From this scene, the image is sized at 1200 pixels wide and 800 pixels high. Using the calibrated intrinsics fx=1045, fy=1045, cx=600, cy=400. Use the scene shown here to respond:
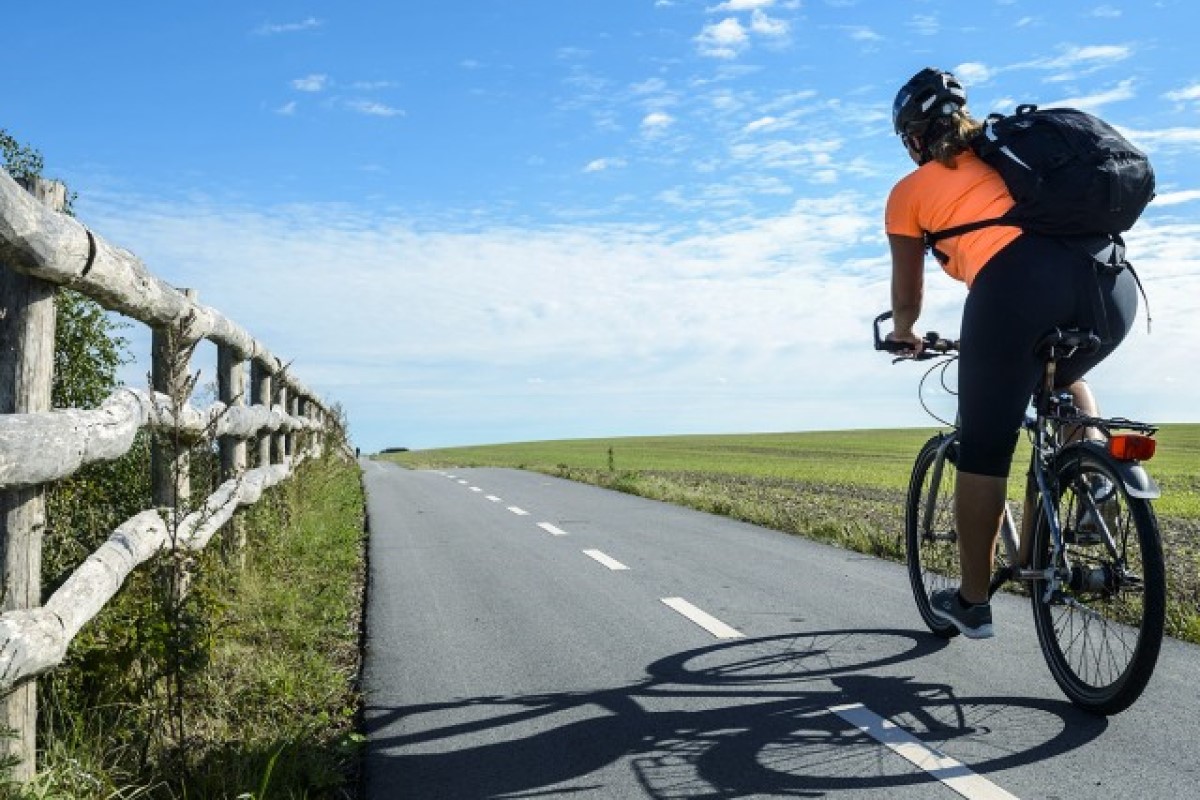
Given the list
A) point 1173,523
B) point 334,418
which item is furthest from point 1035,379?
point 334,418

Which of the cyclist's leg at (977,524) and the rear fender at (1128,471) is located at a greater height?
the rear fender at (1128,471)

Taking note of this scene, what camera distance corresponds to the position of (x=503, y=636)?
5.26 m

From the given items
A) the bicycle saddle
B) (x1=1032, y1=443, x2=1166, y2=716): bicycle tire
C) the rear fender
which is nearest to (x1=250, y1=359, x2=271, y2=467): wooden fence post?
(x1=1032, y1=443, x2=1166, y2=716): bicycle tire

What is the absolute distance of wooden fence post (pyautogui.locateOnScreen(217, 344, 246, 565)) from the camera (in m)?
6.78

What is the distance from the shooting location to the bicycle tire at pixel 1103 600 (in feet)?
11.5

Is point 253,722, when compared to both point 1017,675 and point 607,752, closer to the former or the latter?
point 607,752

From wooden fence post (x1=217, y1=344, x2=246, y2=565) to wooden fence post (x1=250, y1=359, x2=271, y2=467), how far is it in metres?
0.97

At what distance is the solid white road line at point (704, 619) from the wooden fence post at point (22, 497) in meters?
3.08

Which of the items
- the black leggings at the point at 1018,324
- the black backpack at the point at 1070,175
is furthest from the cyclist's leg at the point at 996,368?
the black backpack at the point at 1070,175

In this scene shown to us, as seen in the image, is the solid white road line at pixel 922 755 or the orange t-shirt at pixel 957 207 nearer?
the solid white road line at pixel 922 755

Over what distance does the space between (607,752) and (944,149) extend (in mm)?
2540

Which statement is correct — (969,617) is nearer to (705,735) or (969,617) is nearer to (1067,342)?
(1067,342)

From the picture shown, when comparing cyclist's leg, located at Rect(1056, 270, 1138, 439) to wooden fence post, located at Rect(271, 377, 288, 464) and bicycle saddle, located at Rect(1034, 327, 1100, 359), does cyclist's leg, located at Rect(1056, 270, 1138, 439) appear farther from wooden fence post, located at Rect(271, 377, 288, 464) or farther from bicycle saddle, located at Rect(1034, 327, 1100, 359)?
wooden fence post, located at Rect(271, 377, 288, 464)

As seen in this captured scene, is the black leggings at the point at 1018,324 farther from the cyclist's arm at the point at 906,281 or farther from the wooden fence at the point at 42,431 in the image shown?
the wooden fence at the point at 42,431
